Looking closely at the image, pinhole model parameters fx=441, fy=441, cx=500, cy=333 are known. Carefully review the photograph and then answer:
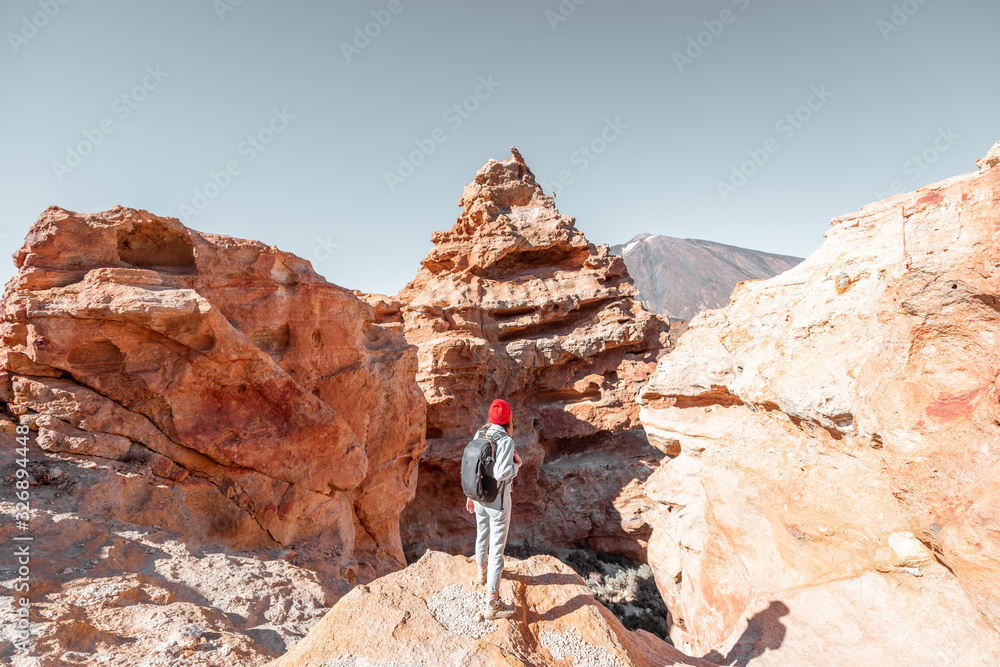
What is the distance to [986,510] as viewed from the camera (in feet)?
10.1

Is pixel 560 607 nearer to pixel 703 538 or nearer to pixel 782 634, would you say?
pixel 782 634

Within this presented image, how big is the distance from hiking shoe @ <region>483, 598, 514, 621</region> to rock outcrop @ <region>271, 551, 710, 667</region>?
0.14 ft

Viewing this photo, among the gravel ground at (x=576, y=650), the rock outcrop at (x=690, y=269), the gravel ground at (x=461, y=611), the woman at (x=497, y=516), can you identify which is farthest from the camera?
the rock outcrop at (x=690, y=269)

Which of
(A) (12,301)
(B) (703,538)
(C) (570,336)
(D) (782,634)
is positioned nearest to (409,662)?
(D) (782,634)

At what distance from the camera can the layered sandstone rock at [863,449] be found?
A: 129 inches

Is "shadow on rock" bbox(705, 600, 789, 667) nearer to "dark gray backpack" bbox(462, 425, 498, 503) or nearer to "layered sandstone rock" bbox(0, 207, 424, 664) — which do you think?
"dark gray backpack" bbox(462, 425, 498, 503)

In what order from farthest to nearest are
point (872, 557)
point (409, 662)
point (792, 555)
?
point (792, 555)
point (872, 557)
point (409, 662)

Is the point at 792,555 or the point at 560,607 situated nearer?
the point at 560,607

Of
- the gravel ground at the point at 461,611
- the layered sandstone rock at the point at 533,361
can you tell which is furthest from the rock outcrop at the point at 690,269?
the gravel ground at the point at 461,611

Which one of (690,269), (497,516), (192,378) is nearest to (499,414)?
(497,516)

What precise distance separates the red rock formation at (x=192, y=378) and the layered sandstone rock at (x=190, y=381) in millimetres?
21

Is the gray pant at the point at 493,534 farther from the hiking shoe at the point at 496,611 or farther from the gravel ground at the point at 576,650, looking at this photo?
the gravel ground at the point at 576,650

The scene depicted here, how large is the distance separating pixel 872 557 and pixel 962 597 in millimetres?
625

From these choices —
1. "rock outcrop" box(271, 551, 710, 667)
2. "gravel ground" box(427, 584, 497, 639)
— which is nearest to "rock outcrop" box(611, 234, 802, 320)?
"rock outcrop" box(271, 551, 710, 667)
